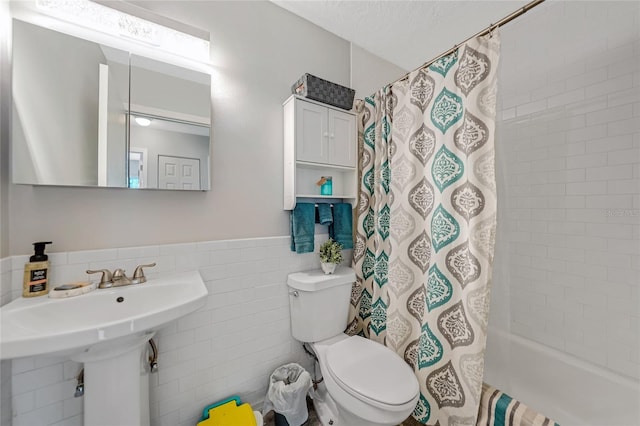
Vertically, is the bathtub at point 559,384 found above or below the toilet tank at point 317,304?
below

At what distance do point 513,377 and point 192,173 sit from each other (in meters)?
2.32

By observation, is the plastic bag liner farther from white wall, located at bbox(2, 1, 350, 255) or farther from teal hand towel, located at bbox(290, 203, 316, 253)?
white wall, located at bbox(2, 1, 350, 255)

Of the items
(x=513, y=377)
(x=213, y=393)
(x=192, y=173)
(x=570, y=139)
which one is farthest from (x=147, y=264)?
(x=570, y=139)

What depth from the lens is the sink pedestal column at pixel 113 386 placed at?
2.57 feet

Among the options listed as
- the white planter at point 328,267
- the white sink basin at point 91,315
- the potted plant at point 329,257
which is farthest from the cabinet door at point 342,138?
the white sink basin at point 91,315

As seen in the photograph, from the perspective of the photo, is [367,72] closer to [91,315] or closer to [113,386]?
[91,315]

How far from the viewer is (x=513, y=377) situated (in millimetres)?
1511

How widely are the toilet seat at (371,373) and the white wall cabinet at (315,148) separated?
34.1 inches

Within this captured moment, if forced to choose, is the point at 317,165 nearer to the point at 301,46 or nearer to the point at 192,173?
the point at 192,173

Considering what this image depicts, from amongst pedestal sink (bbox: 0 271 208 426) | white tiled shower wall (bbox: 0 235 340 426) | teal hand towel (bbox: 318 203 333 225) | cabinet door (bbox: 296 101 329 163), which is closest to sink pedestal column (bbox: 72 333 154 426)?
pedestal sink (bbox: 0 271 208 426)

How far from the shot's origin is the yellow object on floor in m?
1.08

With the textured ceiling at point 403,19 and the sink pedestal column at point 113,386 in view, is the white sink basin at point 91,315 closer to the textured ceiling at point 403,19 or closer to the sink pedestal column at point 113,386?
the sink pedestal column at point 113,386

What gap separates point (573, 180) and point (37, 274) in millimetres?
2670

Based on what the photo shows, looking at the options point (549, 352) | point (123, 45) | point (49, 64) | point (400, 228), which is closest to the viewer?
point (49, 64)
